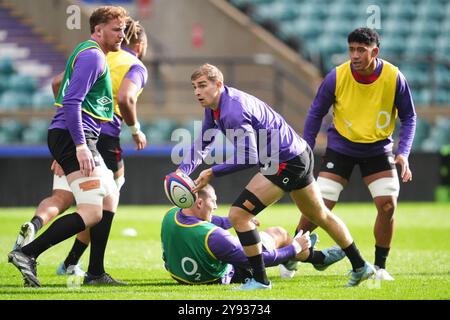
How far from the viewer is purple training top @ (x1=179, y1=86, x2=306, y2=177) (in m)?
6.99

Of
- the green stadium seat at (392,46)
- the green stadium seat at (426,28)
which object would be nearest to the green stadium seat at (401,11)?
the green stadium seat at (426,28)

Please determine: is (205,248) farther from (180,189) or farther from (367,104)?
(367,104)

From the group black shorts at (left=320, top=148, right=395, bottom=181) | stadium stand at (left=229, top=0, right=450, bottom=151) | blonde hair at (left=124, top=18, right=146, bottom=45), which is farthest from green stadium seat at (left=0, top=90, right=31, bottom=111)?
black shorts at (left=320, top=148, right=395, bottom=181)

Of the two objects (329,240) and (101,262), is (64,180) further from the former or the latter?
(329,240)

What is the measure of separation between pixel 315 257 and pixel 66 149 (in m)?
2.39

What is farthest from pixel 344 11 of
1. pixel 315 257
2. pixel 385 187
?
pixel 315 257

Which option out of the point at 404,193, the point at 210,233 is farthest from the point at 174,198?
the point at 404,193

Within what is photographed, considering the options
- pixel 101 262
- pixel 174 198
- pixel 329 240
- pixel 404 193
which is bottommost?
pixel 404 193

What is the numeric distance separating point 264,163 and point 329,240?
450cm

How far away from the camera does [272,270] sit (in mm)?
9023

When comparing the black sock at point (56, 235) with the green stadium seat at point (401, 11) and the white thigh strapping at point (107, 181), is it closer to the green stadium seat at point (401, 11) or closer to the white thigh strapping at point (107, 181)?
the white thigh strapping at point (107, 181)

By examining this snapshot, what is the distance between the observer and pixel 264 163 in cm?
734

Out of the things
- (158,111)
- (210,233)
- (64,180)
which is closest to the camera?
(210,233)

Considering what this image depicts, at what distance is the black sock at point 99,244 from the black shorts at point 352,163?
1.96 m
